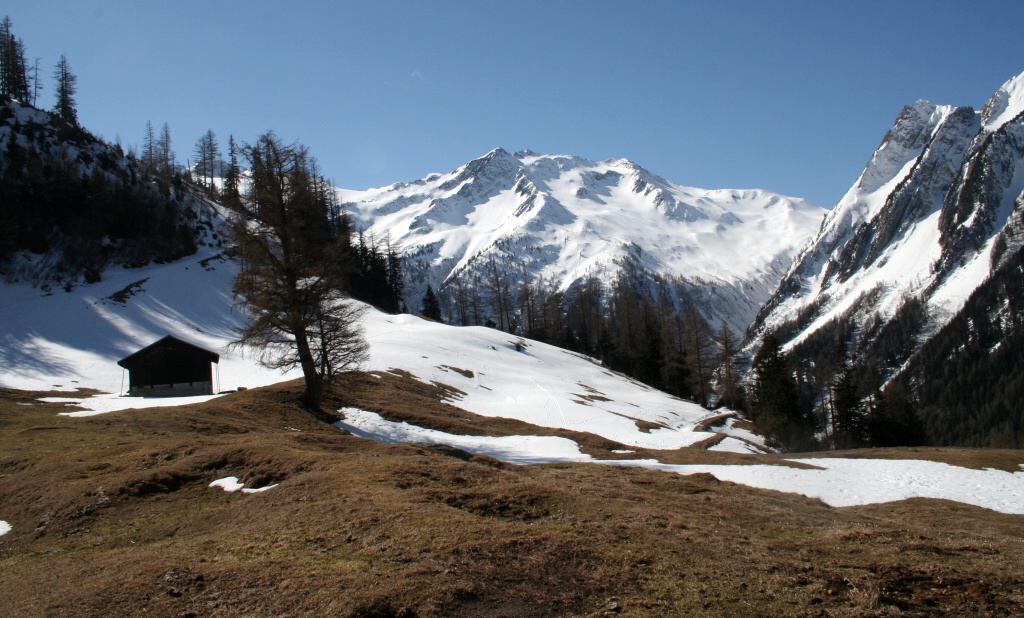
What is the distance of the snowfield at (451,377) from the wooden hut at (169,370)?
403cm

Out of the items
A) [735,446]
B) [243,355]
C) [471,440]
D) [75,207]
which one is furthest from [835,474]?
[75,207]

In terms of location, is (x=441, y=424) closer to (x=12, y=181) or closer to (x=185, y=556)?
(x=185, y=556)

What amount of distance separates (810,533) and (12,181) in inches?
3670

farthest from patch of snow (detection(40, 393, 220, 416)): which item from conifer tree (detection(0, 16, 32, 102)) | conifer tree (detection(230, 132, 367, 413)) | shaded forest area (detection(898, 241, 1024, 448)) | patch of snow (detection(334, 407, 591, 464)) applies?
shaded forest area (detection(898, 241, 1024, 448))

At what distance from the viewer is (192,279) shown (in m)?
79.6

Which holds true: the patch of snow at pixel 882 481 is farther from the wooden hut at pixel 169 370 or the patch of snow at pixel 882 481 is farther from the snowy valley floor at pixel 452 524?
the wooden hut at pixel 169 370

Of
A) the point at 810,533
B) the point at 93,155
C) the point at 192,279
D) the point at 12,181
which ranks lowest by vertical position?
the point at 810,533

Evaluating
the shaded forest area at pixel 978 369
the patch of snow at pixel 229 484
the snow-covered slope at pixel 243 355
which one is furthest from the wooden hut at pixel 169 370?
the shaded forest area at pixel 978 369

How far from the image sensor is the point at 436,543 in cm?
902

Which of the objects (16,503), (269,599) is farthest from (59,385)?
(269,599)

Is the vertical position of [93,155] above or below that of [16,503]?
above

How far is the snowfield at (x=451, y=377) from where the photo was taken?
23078 millimetres

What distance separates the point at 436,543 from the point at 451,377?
1601 inches

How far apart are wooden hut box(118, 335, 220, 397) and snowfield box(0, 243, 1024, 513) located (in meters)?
4.03
